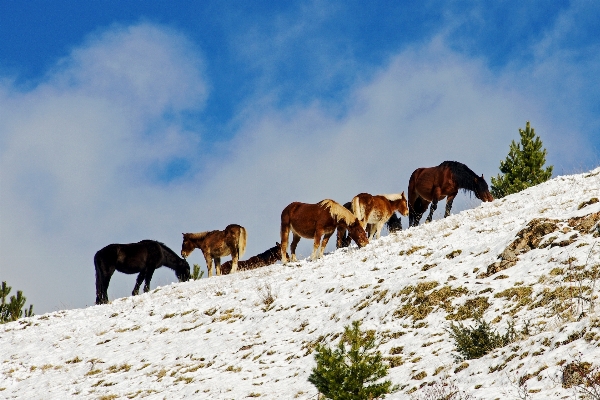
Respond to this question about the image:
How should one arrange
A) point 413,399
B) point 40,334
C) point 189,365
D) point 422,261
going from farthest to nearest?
point 40,334, point 422,261, point 189,365, point 413,399

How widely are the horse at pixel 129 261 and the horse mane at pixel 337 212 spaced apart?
10031 mm

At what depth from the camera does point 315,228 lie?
20359 millimetres

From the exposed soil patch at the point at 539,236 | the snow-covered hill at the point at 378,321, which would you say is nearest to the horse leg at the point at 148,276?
the snow-covered hill at the point at 378,321

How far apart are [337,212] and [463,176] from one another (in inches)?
254

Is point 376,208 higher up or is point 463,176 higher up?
point 463,176

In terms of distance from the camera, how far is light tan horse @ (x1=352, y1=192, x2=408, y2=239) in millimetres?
21969

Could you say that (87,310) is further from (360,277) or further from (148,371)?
(360,277)

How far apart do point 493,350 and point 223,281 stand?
1335cm

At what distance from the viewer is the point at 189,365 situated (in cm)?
1220

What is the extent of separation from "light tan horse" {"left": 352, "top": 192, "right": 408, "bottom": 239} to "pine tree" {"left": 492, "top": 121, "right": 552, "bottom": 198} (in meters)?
11.5

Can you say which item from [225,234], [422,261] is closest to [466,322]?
[422,261]

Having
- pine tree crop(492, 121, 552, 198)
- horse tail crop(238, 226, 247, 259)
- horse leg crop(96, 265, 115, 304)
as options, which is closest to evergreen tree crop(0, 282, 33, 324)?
horse leg crop(96, 265, 115, 304)

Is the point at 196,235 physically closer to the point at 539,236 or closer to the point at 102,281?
the point at 102,281

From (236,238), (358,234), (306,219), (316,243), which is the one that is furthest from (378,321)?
(236,238)
